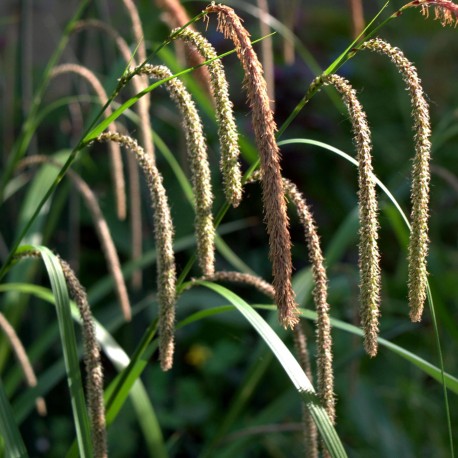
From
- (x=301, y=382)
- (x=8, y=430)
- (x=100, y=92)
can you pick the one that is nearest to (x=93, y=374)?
(x=8, y=430)

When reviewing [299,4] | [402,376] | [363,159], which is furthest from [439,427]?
[299,4]

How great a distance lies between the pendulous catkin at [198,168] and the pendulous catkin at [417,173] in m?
0.18

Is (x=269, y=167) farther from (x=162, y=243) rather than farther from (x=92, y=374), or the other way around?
(x=92, y=374)

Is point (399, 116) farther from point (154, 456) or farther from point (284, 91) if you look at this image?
point (154, 456)

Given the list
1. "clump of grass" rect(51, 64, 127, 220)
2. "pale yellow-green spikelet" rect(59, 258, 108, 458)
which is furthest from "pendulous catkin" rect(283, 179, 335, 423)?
"clump of grass" rect(51, 64, 127, 220)

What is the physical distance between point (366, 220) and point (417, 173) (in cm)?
7

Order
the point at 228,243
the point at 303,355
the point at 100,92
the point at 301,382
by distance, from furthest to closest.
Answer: the point at 228,243 < the point at 100,92 < the point at 303,355 < the point at 301,382

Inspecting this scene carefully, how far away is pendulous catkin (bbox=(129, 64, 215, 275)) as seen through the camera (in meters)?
0.87

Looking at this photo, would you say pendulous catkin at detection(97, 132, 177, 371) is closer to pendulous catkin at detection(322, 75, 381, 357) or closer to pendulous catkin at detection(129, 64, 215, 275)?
pendulous catkin at detection(129, 64, 215, 275)

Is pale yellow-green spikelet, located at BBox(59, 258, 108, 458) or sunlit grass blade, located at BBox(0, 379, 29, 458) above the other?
pale yellow-green spikelet, located at BBox(59, 258, 108, 458)

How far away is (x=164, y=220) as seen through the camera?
936mm

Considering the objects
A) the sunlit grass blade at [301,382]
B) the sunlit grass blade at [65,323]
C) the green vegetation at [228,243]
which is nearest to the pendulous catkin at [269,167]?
the green vegetation at [228,243]

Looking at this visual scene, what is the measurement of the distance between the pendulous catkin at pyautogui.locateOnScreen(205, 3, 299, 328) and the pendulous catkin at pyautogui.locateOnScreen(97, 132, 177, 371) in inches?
6.7

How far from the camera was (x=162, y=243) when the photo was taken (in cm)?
94
